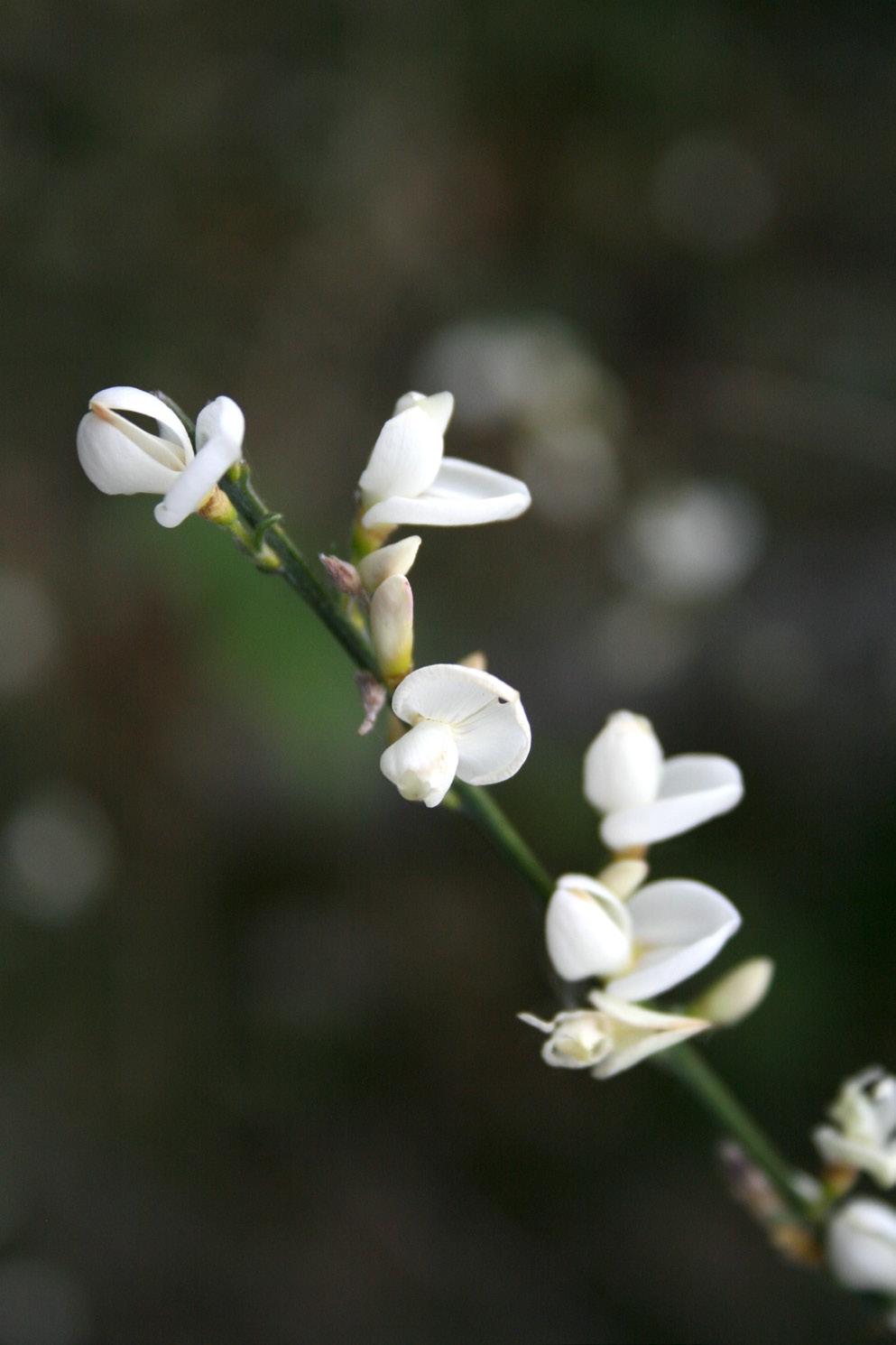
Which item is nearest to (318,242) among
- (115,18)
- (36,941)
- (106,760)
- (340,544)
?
(115,18)

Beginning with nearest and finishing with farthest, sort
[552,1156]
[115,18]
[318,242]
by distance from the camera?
[552,1156] → [115,18] → [318,242]

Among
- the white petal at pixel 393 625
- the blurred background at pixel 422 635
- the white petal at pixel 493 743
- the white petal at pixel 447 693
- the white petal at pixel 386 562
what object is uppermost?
the white petal at pixel 386 562

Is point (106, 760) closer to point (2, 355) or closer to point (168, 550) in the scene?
point (168, 550)

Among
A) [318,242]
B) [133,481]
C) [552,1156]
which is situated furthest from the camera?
[318,242]

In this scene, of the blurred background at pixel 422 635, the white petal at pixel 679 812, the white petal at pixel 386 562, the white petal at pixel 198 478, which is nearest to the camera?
the white petal at pixel 198 478

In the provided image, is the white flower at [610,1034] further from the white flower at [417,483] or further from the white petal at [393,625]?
the white flower at [417,483]

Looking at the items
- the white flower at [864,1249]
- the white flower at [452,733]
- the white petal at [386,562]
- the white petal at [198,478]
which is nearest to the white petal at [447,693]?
the white flower at [452,733]
